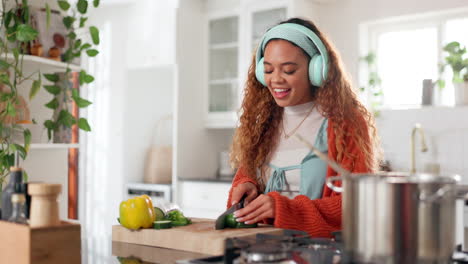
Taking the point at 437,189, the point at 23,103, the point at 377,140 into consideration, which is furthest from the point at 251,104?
the point at 23,103

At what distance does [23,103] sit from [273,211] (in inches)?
63.7

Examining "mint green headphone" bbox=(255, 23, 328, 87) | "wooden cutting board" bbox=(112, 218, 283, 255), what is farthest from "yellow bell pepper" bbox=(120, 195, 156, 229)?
"mint green headphone" bbox=(255, 23, 328, 87)

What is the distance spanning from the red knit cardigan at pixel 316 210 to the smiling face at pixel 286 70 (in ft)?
0.82

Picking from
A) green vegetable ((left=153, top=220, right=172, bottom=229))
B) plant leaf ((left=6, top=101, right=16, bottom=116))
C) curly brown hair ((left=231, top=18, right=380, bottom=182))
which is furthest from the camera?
plant leaf ((left=6, top=101, right=16, bottom=116))

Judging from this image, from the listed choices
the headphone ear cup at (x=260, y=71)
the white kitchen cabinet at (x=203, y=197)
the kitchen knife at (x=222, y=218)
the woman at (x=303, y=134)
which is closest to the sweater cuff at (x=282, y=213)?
the woman at (x=303, y=134)

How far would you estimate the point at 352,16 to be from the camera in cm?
441

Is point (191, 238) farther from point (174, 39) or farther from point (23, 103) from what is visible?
point (174, 39)

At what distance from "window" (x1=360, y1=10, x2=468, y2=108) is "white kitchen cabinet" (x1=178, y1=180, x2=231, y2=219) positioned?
141 cm

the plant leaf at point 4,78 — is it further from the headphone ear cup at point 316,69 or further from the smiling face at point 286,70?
the headphone ear cup at point 316,69

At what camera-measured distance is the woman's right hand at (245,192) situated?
5.98 ft

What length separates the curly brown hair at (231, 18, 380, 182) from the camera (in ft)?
5.74

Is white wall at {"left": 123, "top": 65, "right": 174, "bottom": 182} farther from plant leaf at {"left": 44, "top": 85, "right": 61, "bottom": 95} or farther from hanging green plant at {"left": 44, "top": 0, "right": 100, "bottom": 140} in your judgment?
plant leaf at {"left": 44, "top": 85, "right": 61, "bottom": 95}

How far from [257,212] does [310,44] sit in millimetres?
581

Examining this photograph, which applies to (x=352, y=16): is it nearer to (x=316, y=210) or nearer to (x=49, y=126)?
(x=49, y=126)
